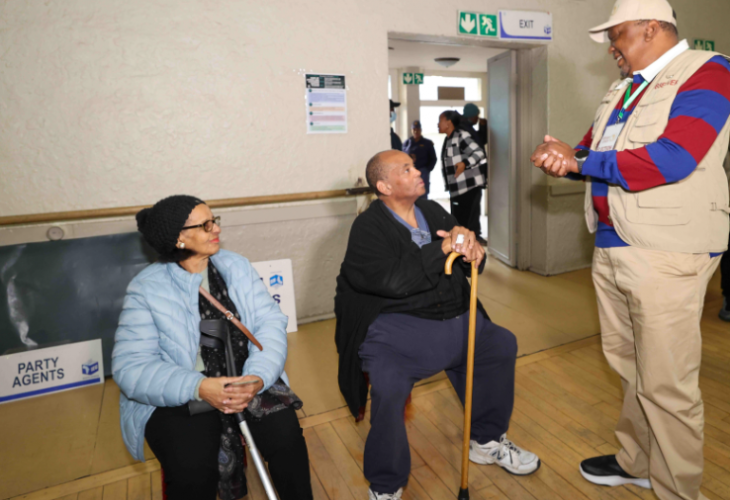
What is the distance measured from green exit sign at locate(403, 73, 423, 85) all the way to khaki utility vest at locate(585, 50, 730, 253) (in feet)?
25.1

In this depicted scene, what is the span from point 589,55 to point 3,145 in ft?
14.2

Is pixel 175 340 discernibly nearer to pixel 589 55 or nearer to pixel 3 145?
pixel 3 145

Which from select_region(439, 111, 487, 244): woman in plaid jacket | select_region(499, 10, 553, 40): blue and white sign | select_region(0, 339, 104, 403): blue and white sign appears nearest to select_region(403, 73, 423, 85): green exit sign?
select_region(439, 111, 487, 244): woman in plaid jacket

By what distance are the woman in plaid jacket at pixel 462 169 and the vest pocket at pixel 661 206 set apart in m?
2.90

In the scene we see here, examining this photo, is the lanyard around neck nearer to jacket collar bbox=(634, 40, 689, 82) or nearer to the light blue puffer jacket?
jacket collar bbox=(634, 40, 689, 82)

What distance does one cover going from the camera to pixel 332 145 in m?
3.29

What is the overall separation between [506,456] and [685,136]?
1.24m

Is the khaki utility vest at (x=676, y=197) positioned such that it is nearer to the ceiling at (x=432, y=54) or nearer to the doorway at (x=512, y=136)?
the doorway at (x=512, y=136)

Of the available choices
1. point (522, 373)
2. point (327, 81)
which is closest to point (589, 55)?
point (327, 81)

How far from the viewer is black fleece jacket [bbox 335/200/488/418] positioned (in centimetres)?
168

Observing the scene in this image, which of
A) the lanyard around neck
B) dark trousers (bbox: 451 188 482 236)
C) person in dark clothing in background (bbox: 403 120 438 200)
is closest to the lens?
the lanyard around neck

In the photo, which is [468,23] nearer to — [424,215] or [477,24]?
[477,24]

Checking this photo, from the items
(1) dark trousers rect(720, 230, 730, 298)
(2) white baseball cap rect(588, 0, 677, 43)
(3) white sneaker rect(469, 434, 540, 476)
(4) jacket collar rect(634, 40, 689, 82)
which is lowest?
(3) white sneaker rect(469, 434, 540, 476)

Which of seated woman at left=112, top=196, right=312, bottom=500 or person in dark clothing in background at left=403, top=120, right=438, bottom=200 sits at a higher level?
person in dark clothing in background at left=403, top=120, right=438, bottom=200
